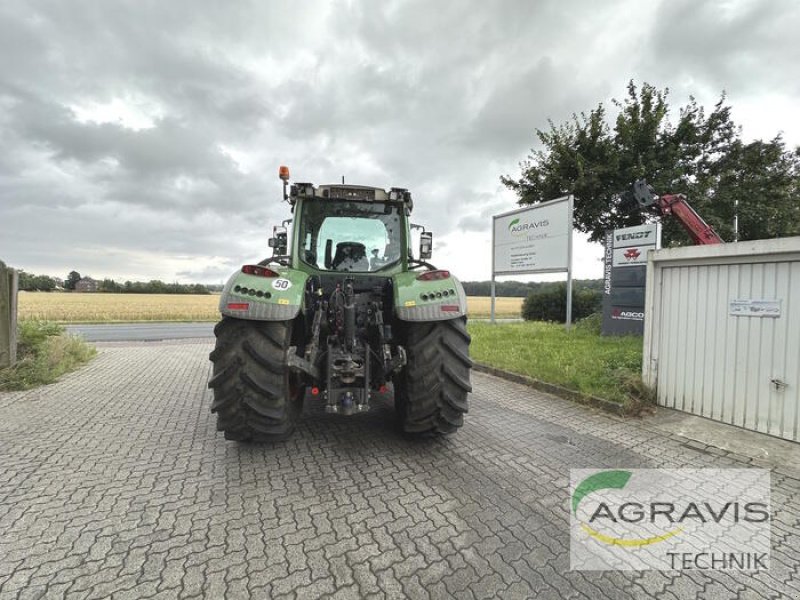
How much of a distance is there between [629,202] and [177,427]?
11.7 meters

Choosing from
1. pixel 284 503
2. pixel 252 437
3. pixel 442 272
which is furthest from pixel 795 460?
pixel 252 437

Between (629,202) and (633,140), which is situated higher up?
(633,140)

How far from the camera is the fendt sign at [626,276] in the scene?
8.14 metres

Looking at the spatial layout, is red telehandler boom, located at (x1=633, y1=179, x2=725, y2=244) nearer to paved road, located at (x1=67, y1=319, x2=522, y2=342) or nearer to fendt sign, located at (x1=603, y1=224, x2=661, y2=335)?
fendt sign, located at (x1=603, y1=224, x2=661, y2=335)

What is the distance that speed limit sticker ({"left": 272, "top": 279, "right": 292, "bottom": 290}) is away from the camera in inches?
119

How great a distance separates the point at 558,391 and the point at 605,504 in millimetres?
2750

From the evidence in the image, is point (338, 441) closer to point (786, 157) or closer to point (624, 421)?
point (624, 421)

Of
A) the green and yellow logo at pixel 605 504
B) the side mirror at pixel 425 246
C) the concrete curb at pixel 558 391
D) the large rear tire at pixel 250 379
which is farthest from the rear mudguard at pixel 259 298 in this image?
the concrete curb at pixel 558 391

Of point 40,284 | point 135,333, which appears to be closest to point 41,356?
point 135,333

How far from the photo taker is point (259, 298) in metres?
2.92

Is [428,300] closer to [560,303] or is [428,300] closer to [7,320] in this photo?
[7,320]

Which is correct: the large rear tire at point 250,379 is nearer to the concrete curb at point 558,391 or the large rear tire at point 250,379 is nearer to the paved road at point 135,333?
the concrete curb at point 558,391

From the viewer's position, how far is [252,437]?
118 inches

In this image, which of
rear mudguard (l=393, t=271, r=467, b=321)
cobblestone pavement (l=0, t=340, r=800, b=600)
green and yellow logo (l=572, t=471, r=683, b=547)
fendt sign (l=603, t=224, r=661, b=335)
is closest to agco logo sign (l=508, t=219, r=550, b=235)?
fendt sign (l=603, t=224, r=661, b=335)
